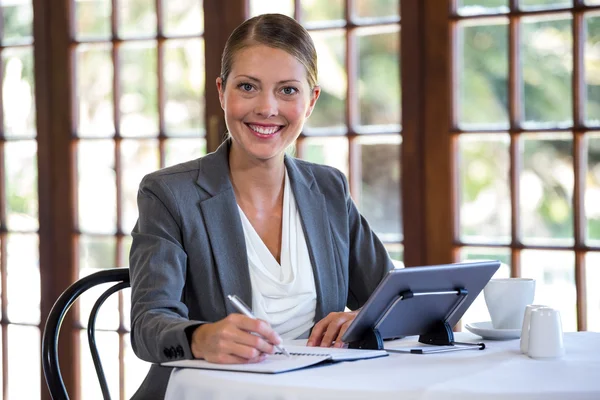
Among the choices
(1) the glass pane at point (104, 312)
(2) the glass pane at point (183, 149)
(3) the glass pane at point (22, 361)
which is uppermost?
(2) the glass pane at point (183, 149)

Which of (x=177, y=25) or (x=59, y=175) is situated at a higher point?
(x=177, y=25)

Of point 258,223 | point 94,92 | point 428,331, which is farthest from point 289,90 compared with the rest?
point 94,92

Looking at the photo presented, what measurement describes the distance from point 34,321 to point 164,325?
2.42 metres

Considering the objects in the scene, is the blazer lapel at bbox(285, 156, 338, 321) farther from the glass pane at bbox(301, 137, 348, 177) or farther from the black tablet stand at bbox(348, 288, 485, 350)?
the glass pane at bbox(301, 137, 348, 177)

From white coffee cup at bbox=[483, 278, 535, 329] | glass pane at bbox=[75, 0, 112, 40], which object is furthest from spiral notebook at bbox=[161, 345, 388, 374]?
glass pane at bbox=[75, 0, 112, 40]

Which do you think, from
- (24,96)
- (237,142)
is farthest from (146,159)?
(237,142)

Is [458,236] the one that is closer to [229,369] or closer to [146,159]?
[146,159]

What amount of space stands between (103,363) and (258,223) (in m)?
1.92

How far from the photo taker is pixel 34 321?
375 centimetres

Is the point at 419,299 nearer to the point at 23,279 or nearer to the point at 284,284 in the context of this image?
the point at 284,284

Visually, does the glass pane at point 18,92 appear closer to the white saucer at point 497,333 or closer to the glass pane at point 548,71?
the glass pane at point 548,71

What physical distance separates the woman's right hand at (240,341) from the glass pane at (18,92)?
101 inches

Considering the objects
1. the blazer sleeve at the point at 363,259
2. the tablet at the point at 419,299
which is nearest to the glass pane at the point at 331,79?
the blazer sleeve at the point at 363,259

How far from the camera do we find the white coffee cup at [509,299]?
162 cm
